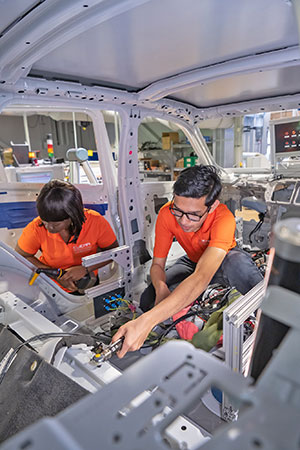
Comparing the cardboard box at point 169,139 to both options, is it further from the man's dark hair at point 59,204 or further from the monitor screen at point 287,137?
the man's dark hair at point 59,204

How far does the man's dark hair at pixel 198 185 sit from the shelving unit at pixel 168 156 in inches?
252

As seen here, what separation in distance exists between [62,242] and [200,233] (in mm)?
1263

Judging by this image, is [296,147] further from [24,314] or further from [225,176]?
[24,314]

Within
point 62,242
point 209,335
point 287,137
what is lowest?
point 209,335

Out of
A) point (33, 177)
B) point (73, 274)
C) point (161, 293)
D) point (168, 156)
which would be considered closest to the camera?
point (161, 293)

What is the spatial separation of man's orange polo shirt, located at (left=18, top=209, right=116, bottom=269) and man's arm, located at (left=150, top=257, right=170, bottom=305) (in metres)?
0.56

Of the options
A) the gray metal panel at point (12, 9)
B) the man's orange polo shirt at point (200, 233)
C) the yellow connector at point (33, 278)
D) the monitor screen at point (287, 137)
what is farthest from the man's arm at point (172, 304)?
the monitor screen at point (287, 137)

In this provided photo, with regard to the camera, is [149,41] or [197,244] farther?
[197,244]

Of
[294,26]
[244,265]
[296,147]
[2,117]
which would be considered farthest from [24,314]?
[2,117]

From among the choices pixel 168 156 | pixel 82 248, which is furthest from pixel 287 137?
pixel 168 156

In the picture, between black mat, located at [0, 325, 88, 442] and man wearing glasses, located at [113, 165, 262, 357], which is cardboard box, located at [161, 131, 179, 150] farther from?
black mat, located at [0, 325, 88, 442]

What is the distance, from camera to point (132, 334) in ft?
4.75

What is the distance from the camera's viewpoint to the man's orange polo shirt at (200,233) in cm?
232

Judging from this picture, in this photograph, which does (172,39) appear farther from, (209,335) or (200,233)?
(209,335)
